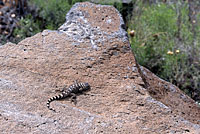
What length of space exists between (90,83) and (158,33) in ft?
11.9

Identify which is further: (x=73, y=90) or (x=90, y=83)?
(x=90, y=83)

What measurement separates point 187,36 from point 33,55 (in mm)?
4156

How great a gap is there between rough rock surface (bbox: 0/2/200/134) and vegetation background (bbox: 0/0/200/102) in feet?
6.38

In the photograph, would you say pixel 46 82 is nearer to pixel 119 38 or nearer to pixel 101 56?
pixel 101 56

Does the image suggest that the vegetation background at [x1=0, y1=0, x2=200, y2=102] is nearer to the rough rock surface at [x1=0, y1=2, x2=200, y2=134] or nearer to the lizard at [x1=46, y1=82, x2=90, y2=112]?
the rough rock surface at [x1=0, y1=2, x2=200, y2=134]

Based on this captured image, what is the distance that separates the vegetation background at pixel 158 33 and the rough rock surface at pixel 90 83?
1.95 m

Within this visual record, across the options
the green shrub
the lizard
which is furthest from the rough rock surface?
the green shrub

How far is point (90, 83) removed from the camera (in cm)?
382

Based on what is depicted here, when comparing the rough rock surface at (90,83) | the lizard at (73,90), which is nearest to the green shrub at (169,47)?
the rough rock surface at (90,83)

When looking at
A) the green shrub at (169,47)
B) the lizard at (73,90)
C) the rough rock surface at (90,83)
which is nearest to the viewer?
the rough rock surface at (90,83)

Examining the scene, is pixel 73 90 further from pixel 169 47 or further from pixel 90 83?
pixel 169 47

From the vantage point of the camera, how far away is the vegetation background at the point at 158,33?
654cm

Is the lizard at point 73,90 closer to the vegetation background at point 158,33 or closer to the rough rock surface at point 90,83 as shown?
the rough rock surface at point 90,83

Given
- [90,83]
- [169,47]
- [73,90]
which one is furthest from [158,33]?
[73,90]
